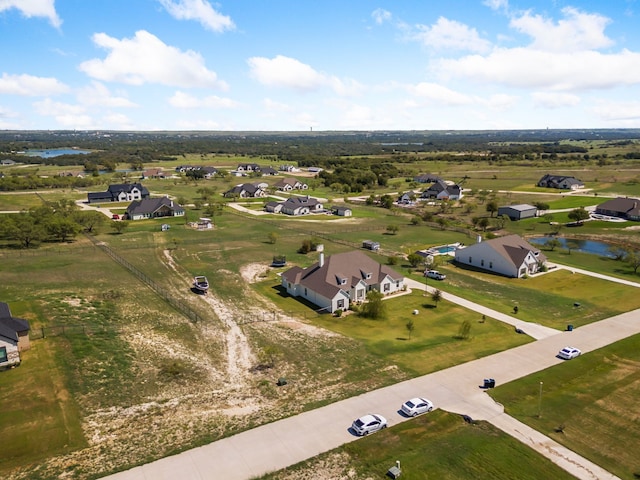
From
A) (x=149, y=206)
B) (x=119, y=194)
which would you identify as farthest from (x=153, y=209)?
(x=119, y=194)

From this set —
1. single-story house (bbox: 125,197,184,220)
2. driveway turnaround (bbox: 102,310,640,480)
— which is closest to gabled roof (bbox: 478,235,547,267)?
driveway turnaround (bbox: 102,310,640,480)

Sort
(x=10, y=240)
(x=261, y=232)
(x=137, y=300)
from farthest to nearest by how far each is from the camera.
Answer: (x=261, y=232)
(x=10, y=240)
(x=137, y=300)

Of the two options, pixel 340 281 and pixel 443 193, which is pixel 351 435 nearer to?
pixel 340 281

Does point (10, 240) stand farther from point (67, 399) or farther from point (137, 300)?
point (67, 399)

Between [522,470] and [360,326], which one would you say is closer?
[522,470]

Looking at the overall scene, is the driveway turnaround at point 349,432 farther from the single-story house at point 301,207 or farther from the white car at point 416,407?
the single-story house at point 301,207

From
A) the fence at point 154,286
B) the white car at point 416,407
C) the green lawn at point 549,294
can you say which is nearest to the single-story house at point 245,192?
the fence at point 154,286

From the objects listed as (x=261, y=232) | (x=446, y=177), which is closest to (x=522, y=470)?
(x=261, y=232)
